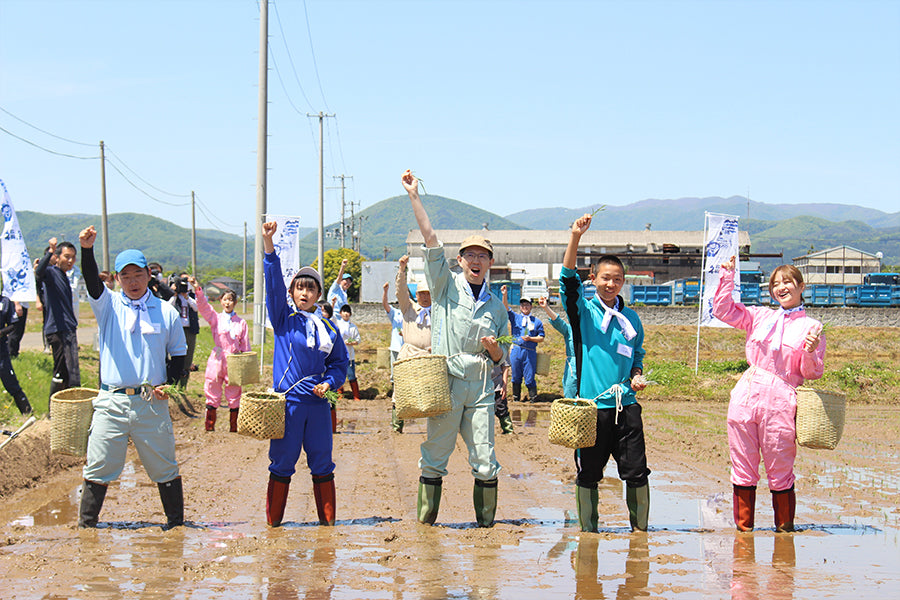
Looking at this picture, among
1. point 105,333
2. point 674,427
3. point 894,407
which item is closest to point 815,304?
point 894,407

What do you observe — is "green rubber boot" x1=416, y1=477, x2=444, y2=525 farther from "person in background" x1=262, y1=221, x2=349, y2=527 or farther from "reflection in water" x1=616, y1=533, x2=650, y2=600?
"reflection in water" x1=616, y1=533, x2=650, y2=600

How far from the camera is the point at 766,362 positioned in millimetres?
5789

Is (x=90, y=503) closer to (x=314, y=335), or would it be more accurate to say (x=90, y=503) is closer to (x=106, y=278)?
(x=314, y=335)

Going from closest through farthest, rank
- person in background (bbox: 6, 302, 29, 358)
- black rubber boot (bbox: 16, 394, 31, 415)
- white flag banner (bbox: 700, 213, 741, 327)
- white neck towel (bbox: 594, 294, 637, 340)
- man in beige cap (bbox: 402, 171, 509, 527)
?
white neck towel (bbox: 594, 294, 637, 340) < man in beige cap (bbox: 402, 171, 509, 527) < black rubber boot (bbox: 16, 394, 31, 415) < person in background (bbox: 6, 302, 29, 358) < white flag banner (bbox: 700, 213, 741, 327)

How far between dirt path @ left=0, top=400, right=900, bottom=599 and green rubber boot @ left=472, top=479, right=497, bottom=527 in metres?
0.13

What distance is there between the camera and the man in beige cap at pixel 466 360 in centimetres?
584

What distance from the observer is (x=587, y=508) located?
18.9ft

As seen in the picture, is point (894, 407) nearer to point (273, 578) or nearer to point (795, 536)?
point (795, 536)

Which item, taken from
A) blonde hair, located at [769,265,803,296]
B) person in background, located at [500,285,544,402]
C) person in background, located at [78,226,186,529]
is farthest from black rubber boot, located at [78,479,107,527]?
person in background, located at [500,285,544,402]

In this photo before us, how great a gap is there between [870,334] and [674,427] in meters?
20.7

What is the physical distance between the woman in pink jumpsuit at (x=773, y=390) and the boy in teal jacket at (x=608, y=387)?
698 mm

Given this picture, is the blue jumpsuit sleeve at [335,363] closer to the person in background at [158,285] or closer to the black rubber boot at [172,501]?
the black rubber boot at [172,501]

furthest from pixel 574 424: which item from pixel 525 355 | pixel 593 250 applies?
pixel 593 250

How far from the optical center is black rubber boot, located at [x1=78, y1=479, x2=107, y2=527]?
18.9 ft
